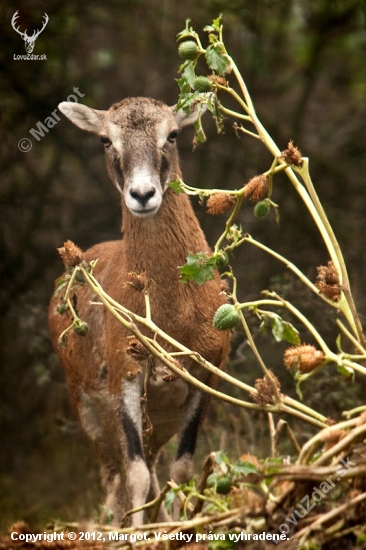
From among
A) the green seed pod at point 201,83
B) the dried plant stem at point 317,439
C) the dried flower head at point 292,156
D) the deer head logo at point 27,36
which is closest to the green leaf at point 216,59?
the green seed pod at point 201,83

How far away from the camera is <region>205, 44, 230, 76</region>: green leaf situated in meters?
4.62

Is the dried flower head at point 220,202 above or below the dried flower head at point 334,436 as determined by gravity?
above

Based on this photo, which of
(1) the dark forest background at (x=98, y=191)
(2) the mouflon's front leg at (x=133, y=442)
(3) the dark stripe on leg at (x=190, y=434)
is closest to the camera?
(2) the mouflon's front leg at (x=133, y=442)

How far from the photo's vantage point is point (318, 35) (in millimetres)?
10086

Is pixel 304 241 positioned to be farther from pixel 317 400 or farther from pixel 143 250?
pixel 143 250

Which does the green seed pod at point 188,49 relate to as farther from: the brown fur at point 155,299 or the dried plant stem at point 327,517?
the dried plant stem at point 327,517

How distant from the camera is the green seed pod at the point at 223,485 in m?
3.83

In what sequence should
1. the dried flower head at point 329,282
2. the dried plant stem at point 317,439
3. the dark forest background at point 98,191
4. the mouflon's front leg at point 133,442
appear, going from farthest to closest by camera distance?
the dark forest background at point 98,191 < the mouflon's front leg at point 133,442 < the dried flower head at point 329,282 < the dried plant stem at point 317,439

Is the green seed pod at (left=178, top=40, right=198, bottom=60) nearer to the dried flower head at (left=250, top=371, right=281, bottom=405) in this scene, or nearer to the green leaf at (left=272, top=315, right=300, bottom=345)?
the green leaf at (left=272, top=315, right=300, bottom=345)

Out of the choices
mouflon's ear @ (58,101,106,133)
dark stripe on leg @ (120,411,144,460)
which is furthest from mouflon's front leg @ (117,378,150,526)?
mouflon's ear @ (58,101,106,133)

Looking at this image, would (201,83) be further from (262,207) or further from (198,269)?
(198,269)

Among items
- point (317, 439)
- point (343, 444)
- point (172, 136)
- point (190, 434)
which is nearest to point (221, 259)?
point (317, 439)

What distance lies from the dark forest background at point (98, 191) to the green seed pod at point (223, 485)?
3.48 metres

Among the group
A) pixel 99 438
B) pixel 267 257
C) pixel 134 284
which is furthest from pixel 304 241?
pixel 134 284
